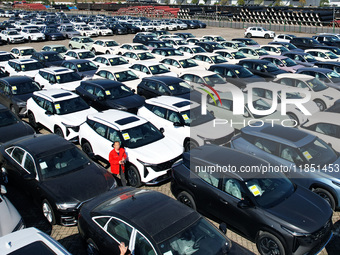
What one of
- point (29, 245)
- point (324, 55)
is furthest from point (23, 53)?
point (29, 245)

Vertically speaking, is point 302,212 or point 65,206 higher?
point 302,212

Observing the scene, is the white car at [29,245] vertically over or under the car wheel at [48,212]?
over

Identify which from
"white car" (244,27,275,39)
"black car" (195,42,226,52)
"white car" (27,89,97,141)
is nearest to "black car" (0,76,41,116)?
"white car" (27,89,97,141)

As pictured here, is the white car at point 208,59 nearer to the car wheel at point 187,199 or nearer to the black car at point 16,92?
the black car at point 16,92

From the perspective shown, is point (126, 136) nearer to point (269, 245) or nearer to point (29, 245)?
point (29, 245)

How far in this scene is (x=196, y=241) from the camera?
17.0 ft

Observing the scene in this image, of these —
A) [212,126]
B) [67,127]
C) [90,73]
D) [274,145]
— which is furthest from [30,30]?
[274,145]

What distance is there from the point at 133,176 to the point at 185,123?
2.61m

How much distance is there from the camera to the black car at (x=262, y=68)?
55.4ft

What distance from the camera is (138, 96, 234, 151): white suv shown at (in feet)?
33.8

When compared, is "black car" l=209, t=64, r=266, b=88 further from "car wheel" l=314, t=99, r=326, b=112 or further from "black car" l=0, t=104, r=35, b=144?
"black car" l=0, t=104, r=35, b=144

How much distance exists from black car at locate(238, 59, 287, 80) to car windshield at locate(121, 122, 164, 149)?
9138mm

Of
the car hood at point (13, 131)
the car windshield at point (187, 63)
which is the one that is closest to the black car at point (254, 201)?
the car hood at point (13, 131)

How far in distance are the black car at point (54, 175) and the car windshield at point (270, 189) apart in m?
3.20
